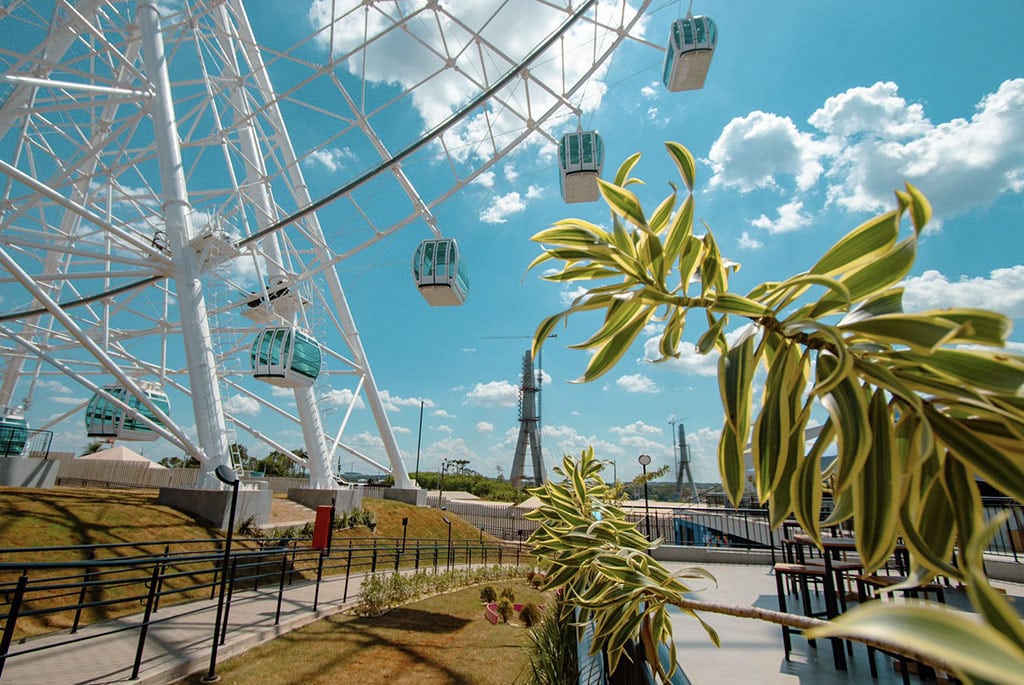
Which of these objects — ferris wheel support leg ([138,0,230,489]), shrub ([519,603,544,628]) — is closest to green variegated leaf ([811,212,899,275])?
shrub ([519,603,544,628])

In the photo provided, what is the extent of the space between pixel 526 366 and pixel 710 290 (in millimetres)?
60037

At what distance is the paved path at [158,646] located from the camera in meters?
5.38

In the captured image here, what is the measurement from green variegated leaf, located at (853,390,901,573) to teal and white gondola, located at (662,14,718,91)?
45.0 feet

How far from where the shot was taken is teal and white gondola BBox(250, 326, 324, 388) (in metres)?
13.9

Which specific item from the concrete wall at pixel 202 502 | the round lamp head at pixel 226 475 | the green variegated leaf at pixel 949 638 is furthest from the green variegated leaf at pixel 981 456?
the concrete wall at pixel 202 502

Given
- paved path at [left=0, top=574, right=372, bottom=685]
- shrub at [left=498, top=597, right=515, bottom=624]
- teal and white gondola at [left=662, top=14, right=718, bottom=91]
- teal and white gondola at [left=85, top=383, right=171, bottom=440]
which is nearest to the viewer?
paved path at [left=0, top=574, right=372, bottom=685]

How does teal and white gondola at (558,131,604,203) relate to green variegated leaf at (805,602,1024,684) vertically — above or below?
above

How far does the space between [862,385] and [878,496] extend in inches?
8.4

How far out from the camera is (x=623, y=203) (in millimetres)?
1108

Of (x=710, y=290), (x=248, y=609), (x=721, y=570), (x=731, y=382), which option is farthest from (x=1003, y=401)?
(x=248, y=609)

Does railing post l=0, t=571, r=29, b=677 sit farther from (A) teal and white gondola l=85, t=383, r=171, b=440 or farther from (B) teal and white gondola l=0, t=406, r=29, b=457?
(B) teal and white gondola l=0, t=406, r=29, b=457

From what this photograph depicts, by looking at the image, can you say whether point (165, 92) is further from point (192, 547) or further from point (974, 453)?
point (974, 453)

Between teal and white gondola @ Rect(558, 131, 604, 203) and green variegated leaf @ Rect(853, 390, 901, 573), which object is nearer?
green variegated leaf @ Rect(853, 390, 901, 573)

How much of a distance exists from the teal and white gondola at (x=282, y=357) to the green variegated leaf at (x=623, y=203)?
1436 centimetres
